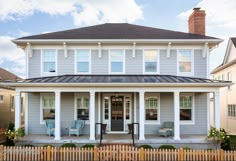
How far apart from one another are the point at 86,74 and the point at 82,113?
2.43 metres

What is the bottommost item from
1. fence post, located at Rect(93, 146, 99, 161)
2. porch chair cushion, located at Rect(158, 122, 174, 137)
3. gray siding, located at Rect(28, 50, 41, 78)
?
fence post, located at Rect(93, 146, 99, 161)

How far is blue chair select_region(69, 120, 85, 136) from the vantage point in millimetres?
15312

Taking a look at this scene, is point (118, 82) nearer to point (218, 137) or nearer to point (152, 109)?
point (152, 109)

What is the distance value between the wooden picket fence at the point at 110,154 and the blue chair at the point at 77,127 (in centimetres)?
420

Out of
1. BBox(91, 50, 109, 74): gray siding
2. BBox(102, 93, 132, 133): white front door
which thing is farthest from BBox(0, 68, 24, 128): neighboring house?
BBox(102, 93, 132, 133): white front door

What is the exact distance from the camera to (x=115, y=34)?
1712cm

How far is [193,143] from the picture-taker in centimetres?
1380

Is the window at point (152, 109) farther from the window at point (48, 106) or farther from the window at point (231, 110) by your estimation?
the window at point (231, 110)

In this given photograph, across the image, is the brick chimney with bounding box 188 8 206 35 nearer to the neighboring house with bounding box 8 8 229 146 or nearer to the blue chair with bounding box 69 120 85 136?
the neighboring house with bounding box 8 8 229 146

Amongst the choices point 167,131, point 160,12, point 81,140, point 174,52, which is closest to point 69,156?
point 81,140

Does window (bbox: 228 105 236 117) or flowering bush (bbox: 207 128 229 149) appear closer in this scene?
flowering bush (bbox: 207 128 229 149)

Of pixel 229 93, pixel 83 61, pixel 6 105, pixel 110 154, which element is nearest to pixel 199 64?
pixel 83 61

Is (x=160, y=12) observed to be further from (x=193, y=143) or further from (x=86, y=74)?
(x=193, y=143)

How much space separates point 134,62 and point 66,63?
423 centimetres
